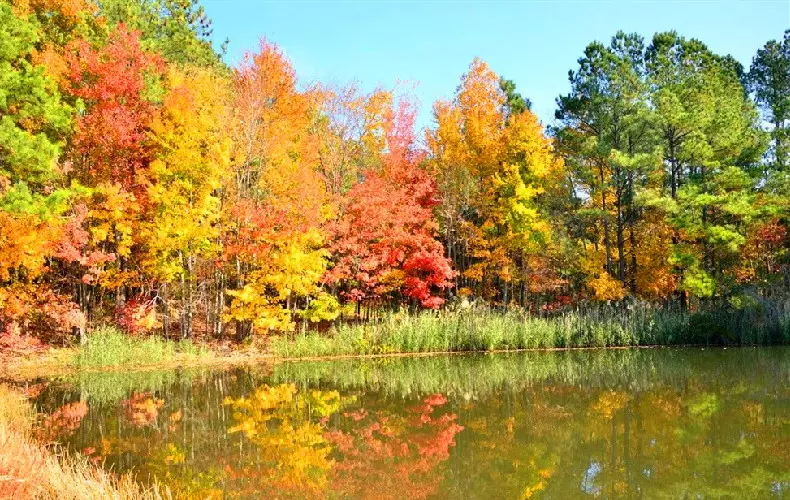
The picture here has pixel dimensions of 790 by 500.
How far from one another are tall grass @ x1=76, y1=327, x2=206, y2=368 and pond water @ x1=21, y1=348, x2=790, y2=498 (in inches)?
57.7

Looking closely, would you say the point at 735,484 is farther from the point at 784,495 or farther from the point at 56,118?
the point at 56,118

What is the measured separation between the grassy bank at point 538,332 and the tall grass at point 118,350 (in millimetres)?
3545

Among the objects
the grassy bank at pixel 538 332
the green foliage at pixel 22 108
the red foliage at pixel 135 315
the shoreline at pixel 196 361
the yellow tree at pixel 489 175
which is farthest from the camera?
the yellow tree at pixel 489 175

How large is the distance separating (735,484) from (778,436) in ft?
→ 8.19

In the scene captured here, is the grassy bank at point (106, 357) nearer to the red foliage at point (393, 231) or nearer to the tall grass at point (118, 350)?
the tall grass at point (118, 350)

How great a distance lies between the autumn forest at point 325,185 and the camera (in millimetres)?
18125

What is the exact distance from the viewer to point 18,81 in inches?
602

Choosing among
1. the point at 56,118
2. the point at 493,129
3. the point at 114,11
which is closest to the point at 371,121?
the point at 493,129

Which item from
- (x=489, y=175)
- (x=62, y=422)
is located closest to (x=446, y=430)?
(x=62, y=422)

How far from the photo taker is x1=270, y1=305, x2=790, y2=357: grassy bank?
801 inches

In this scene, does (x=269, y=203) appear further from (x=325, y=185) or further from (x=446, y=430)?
(x=446, y=430)

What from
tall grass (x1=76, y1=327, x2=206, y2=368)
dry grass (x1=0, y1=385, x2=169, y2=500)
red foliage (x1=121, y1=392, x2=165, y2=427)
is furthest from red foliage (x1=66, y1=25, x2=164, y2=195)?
dry grass (x1=0, y1=385, x2=169, y2=500)

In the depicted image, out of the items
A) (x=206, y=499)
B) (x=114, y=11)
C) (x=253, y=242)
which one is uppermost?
(x=114, y=11)

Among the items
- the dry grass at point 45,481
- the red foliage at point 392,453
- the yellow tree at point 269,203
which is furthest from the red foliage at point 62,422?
the yellow tree at point 269,203
